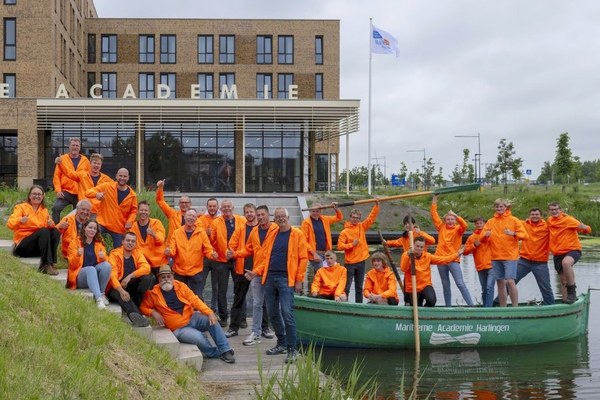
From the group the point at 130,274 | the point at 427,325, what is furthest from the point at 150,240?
the point at 427,325

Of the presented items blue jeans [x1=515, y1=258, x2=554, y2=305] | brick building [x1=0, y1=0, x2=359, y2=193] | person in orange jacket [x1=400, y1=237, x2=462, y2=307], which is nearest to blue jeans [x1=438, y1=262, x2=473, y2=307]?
person in orange jacket [x1=400, y1=237, x2=462, y2=307]

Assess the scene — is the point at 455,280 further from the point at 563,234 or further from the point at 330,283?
the point at 330,283

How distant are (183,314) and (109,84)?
46.4m

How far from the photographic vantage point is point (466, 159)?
80.5m

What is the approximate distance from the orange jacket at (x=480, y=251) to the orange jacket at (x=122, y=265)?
20.1 feet

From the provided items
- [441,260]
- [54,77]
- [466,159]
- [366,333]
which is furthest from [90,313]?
[466,159]

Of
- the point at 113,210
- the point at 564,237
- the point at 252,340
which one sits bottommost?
the point at 252,340

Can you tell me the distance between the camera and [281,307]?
991cm

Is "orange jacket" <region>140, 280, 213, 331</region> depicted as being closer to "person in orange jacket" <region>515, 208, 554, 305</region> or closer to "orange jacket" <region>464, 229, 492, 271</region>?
"orange jacket" <region>464, 229, 492, 271</region>

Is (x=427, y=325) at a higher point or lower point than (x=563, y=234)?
lower

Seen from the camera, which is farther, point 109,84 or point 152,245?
point 109,84

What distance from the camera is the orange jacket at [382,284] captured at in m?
12.6

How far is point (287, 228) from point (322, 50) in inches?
1730

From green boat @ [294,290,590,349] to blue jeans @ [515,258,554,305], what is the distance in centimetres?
55
